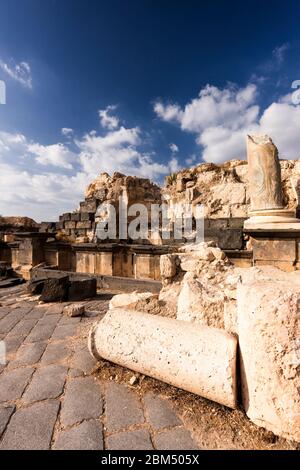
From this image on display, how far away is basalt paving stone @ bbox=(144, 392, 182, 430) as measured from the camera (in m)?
1.59

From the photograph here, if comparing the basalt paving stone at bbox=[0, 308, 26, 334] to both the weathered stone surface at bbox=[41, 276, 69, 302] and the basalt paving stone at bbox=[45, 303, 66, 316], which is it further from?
the weathered stone surface at bbox=[41, 276, 69, 302]

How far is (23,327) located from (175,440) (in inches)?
108

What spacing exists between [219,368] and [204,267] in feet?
5.12

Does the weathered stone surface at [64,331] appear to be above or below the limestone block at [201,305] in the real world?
below

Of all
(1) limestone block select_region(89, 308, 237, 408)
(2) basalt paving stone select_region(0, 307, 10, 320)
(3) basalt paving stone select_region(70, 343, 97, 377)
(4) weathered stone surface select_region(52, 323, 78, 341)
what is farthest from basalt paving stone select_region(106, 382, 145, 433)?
(2) basalt paving stone select_region(0, 307, 10, 320)

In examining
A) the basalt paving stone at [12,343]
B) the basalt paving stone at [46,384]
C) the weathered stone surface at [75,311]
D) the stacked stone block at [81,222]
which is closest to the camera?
the basalt paving stone at [46,384]

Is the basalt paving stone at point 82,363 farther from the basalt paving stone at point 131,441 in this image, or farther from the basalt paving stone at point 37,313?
the basalt paving stone at point 37,313

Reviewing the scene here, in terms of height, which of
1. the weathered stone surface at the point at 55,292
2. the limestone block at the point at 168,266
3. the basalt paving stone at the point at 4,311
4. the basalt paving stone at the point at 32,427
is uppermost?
the limestone block at the point at 168,266

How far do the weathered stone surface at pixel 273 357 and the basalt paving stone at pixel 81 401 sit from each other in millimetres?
1087

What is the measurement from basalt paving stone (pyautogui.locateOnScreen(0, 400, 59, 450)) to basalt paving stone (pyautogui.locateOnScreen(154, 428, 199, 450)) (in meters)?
0.67

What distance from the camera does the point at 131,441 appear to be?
1.45 meters

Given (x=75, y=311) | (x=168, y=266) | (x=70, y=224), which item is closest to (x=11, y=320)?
(x=75, y=311)

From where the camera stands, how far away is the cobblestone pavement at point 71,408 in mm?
1461

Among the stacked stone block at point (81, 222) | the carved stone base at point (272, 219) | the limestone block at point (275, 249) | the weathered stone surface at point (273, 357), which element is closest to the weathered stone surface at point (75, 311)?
the weathered stone surface at point (273, 357)
